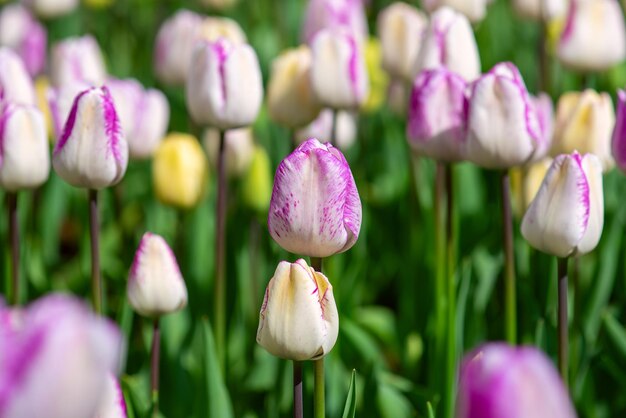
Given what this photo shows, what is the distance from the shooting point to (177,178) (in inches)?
75.5

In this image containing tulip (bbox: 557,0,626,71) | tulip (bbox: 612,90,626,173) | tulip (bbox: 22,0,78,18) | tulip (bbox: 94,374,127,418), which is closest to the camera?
tulip (bbox: 94,374,127,418)

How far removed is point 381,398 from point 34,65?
159 cm

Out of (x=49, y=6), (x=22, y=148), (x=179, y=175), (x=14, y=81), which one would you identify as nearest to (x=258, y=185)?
(x=179, y=175)

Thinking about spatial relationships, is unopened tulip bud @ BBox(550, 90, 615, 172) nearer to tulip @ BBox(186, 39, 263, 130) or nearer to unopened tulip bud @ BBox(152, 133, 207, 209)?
tulip @ BBox(186, 39, 263, 130)

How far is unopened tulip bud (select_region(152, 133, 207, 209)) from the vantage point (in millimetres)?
1920

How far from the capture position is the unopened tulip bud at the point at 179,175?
1920mm

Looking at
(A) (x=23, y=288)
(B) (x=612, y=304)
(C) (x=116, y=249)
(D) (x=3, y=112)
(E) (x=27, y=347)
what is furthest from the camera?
(C) (x=116, y=249)

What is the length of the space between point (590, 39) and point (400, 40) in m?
0.41

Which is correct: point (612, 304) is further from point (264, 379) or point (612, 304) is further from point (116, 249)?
point (116, 249)

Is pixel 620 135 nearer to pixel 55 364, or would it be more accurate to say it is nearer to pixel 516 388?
pixel 516 388

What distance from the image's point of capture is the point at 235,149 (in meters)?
2.16

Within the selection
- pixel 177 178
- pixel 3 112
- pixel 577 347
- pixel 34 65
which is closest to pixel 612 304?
pixel 577 347

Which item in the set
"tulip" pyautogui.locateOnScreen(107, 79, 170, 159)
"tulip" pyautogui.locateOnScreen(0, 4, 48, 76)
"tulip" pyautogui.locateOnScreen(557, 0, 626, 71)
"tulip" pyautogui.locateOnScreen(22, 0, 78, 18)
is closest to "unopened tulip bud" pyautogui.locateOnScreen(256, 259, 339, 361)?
"tulip" pyautogui.locateOnScreen(107, 79, 170, 159)

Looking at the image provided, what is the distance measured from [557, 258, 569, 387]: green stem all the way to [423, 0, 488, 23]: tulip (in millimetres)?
890
